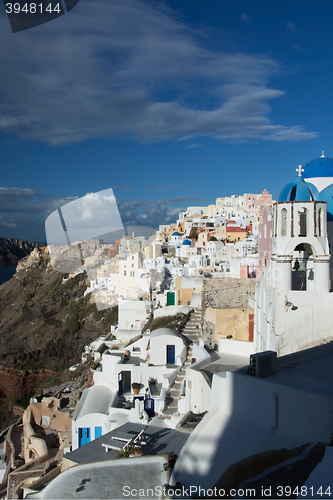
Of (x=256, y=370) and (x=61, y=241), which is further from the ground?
(x=61, y=241)

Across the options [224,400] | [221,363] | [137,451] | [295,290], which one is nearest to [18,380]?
[221,363]

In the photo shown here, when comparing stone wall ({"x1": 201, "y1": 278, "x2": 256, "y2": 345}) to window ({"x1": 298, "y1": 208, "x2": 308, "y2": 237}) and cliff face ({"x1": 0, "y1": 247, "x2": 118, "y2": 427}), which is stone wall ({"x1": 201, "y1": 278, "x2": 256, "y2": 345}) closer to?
window ({"x1": 298, "y1": 208, "x2": 308, "y2": 237})

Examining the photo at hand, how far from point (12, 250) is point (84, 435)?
110 metres

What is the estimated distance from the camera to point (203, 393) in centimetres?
744

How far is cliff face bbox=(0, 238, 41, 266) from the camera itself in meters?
108

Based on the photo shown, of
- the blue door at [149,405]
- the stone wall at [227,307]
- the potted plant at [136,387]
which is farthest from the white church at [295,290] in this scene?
the potted plant at [136,387]

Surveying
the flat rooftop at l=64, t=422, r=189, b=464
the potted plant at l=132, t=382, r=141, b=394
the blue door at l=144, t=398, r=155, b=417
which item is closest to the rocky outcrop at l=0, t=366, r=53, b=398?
the potted plant at l=132, t=382, r=141, b=394

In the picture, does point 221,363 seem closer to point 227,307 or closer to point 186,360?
point 186,360

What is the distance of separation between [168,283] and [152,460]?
2033cm

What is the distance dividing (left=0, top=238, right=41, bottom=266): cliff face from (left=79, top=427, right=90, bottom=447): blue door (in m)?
102

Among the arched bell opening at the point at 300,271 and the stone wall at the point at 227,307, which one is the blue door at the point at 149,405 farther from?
the arched bell opening at the point at 300,271

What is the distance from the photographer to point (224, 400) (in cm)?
464

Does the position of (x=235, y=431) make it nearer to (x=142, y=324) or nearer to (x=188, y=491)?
(x=188, y=491)

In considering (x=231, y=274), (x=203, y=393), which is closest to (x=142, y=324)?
(x=231, y=274)
